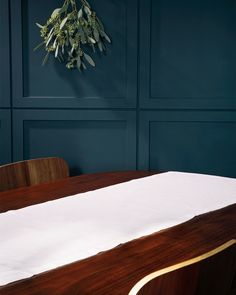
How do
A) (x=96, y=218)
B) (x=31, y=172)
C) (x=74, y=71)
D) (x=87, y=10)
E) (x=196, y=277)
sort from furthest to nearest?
(x=74, y=71), (x=87, y=10), (x=31, y=172), (x=96, y=218), (x=196, y=277)

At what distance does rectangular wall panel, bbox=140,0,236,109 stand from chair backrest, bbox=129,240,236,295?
2302mm

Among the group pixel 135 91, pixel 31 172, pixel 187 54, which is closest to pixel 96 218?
pixel 31 172

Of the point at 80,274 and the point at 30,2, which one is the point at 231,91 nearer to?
the point at 30,2

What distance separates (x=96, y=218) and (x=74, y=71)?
1.85 m

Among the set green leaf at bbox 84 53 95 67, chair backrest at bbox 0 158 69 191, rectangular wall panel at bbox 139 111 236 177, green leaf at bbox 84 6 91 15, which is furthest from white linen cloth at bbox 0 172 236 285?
green leaf at bbox 84 6 91 15

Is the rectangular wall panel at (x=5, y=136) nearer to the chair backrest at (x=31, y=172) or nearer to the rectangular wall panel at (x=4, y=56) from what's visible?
the rectangular wall panel at (x=4, y=56)

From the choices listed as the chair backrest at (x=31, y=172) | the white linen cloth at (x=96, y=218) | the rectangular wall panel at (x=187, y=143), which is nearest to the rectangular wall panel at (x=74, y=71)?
the rectangular wall panel at (x=187, y=143)

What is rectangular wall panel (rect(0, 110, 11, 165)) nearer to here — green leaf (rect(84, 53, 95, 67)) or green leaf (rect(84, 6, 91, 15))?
green leaf (rect(84, 53, 95, 67))

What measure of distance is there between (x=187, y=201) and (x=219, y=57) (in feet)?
5.47

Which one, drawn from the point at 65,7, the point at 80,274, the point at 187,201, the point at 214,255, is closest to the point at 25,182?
the point at 187,201

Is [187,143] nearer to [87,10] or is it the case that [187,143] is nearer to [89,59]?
[89,59]

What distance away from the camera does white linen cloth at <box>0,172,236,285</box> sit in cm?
106

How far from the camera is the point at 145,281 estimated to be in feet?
2.20

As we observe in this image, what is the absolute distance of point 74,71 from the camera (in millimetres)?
3064
